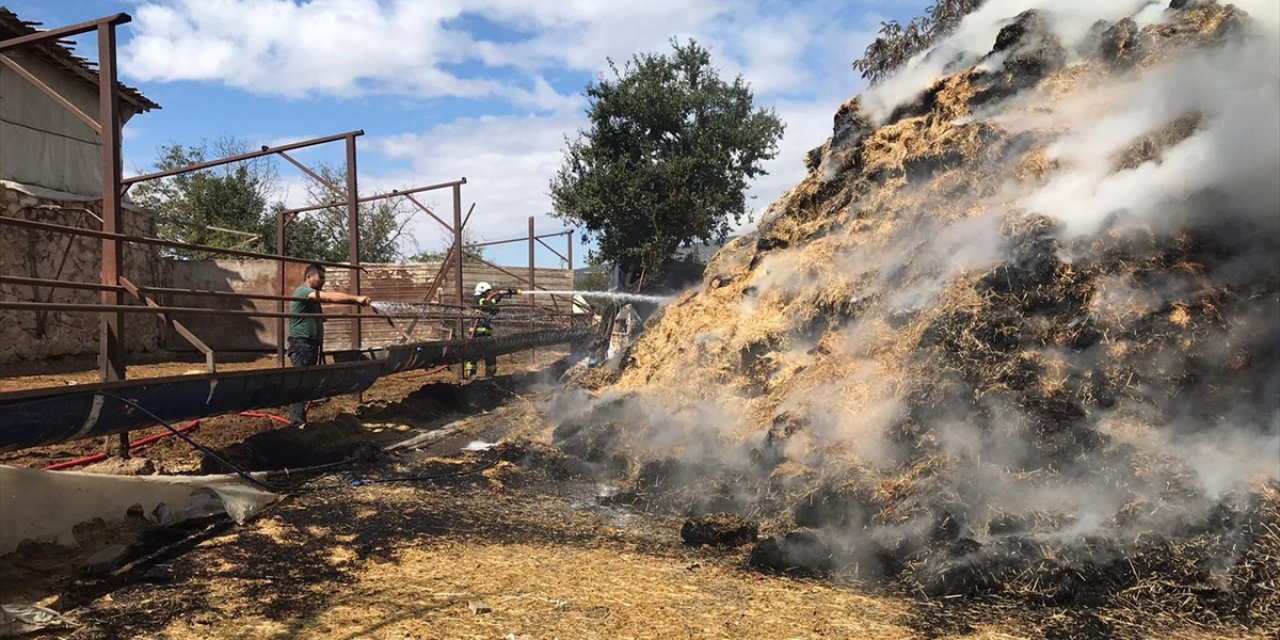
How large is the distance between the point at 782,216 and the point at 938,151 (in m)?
2.20

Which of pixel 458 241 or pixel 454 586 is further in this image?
pixel 458 241

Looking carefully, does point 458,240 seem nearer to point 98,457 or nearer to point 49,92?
point 49,92

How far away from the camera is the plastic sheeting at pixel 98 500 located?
12.8 ft

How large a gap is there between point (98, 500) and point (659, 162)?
1717 centimetres

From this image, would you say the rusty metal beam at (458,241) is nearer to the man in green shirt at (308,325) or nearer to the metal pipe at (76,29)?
the man in green shirt at (308,325)

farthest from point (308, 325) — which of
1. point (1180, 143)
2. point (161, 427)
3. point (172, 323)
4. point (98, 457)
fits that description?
point (1180, 143)

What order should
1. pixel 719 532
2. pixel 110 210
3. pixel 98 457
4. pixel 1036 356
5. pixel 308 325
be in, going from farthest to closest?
1. pixel 308 325
2. pixel 110 210
3. pixel 98 457
4. pixel 1036 356
5. pixel 719 532

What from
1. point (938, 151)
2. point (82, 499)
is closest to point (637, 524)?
point (82, 499)

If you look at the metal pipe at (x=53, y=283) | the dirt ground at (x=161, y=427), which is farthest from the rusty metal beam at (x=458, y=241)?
the metal pipe at (x=53, y=283)

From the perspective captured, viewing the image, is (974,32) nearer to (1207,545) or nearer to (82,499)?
(1207,545)

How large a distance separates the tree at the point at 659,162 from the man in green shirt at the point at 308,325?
1262cm

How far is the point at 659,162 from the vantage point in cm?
2036

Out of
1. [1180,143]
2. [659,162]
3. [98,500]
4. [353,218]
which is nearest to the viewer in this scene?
[98,500]

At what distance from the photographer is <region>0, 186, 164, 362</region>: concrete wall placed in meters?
11.7
